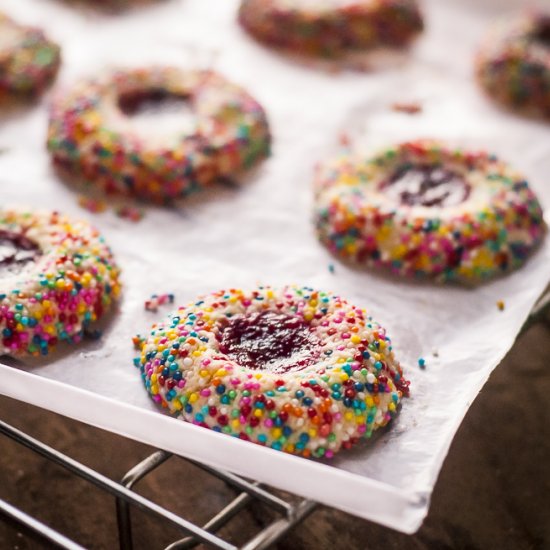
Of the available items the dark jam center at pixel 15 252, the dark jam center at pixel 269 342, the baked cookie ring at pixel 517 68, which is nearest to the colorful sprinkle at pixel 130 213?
the dark jam center at pixel 15 252

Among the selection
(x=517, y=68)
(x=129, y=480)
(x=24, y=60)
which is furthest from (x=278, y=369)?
(x=517, y=68)

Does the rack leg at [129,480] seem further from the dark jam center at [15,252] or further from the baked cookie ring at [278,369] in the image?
the dark jam center at [15,252]

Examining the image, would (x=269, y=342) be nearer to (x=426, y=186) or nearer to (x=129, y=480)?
(x=129, y=480)

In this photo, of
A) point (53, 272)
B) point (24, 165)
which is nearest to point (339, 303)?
point (53, 272)

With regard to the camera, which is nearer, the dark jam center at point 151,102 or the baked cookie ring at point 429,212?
the baked cookie ring at point 429,212

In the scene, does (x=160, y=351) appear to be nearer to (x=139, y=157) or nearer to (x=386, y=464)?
(x=386, y=464)

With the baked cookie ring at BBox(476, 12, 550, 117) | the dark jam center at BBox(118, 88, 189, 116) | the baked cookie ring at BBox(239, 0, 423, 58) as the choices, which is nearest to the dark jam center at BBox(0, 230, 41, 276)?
the dark jam center at BBox(118, 88, 189, 116)
